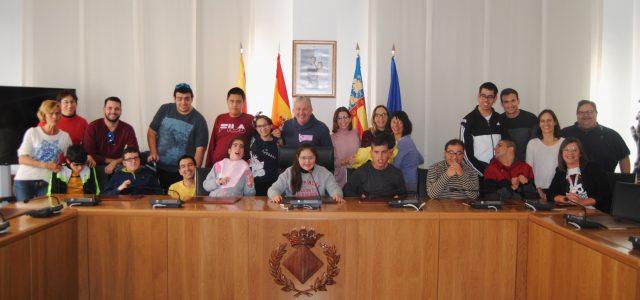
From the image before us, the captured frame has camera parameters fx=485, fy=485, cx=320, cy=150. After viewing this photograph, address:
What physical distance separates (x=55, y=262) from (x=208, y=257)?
0.83m

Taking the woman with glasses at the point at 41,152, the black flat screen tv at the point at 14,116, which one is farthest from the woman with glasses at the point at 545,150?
the black flat screen tv at the point at 14,116

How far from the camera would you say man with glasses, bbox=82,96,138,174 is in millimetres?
4344

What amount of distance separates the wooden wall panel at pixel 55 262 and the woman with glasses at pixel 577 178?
3.15 metres

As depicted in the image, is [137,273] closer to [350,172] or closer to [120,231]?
[120,231]

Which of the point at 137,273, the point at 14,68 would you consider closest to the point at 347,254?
the point at 137,273

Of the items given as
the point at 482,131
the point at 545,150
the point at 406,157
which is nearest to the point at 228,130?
the point at 406,157

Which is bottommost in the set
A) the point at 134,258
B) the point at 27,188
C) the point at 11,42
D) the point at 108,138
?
the point at 134,258

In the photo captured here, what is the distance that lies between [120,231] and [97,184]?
138 centimetres

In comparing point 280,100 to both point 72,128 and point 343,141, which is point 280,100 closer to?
point 343,141

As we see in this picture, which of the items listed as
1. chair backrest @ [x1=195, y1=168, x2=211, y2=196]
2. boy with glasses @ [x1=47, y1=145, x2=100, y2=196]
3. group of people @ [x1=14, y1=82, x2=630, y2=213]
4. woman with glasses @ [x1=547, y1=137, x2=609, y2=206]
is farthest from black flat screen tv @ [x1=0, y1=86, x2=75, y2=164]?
woman with glasses @ [x1=547, y1=137, x2=609, y2=206]

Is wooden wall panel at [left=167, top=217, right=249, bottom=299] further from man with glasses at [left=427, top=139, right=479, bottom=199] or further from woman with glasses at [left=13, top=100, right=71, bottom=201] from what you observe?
woman with glasses at [left=13, top=100, right=71, bottom=201]

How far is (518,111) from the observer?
15.1 feet

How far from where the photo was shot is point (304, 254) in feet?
9.48

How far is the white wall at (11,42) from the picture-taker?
18.6ft
